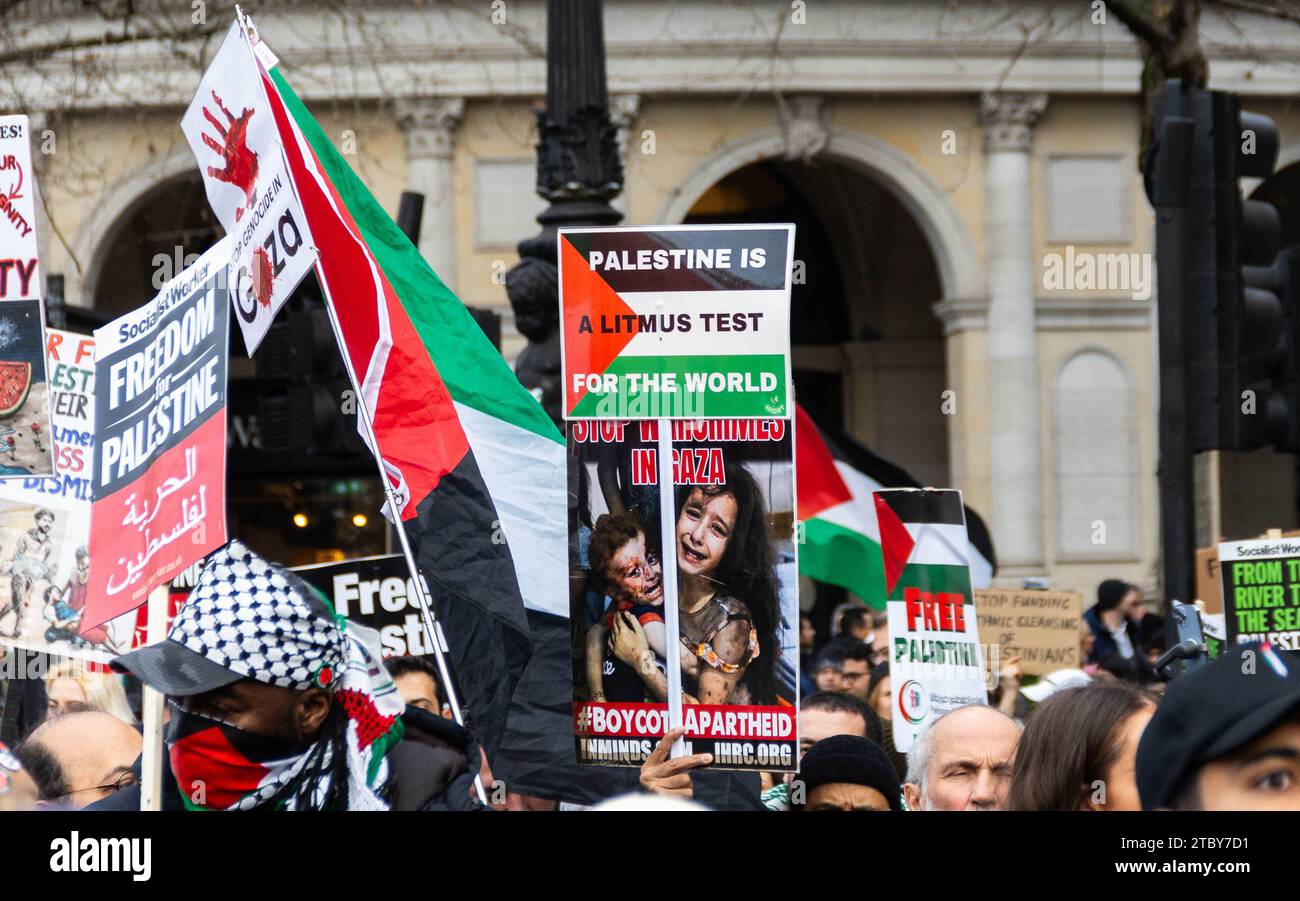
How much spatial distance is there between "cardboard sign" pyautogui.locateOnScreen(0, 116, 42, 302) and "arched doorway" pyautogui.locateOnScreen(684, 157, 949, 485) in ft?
68.6

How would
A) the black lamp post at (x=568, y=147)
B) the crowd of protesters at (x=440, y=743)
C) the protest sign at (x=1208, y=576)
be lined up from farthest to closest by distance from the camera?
the protest sign at (x=1208, y=576) → the black lamp post at (x=568, y=147) → the crowd of protesters at (x=440, y=743)

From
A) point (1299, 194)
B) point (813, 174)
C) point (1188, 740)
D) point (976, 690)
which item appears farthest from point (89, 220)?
point (1188, 740)

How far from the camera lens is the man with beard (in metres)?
6.31

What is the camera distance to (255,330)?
191 inches

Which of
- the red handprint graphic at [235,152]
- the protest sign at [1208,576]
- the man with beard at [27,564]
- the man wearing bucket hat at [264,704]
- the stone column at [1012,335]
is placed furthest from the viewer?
the stone column at [1012,335]

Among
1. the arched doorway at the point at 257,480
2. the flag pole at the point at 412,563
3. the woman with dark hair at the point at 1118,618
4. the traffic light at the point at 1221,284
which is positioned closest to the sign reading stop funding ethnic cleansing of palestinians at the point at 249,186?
the flag pole at the point at 412,563

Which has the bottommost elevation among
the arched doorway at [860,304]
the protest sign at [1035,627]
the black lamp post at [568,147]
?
the protest sign at [1035,627]

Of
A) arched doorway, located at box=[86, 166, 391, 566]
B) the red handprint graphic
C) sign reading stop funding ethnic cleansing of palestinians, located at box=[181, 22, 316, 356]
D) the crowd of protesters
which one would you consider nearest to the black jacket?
the crowd of protesters

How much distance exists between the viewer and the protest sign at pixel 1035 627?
920cm

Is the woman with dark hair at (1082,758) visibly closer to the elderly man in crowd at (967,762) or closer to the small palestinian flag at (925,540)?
the elderly man in crowd at (967,762)

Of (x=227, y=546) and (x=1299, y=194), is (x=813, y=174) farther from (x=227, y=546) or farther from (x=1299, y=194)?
(x=227, y=546)

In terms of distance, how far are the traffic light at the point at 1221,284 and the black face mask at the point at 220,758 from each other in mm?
2602

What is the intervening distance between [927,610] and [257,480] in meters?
19.0

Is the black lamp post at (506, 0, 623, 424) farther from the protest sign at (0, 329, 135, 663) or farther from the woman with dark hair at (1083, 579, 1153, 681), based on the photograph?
the woman with dark hair at (1083, 579, 1153, 681)
